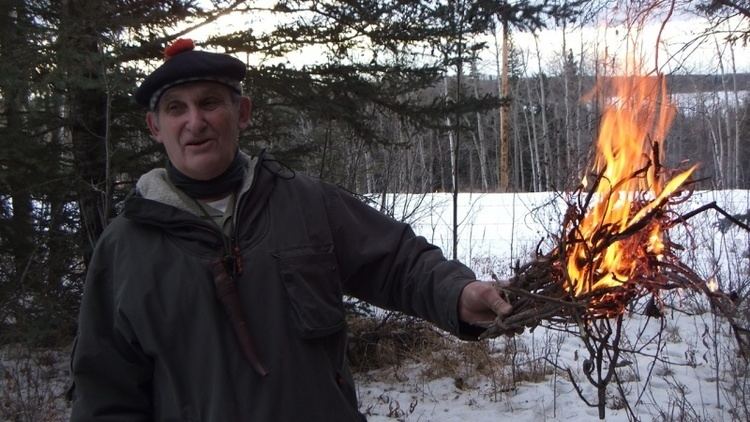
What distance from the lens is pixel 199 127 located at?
1.87 metres

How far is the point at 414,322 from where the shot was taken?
6.75 m

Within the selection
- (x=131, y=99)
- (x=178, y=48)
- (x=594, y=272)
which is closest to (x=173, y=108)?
(x=178, y=48)

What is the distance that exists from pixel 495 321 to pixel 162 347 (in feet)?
3.12

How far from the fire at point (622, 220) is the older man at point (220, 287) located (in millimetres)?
280

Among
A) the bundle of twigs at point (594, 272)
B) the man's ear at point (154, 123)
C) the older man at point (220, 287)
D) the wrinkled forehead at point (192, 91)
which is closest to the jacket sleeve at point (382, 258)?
the older man at point (220, 287)

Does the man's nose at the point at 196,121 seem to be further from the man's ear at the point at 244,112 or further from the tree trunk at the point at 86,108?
the tree trunk at the point at 86,108

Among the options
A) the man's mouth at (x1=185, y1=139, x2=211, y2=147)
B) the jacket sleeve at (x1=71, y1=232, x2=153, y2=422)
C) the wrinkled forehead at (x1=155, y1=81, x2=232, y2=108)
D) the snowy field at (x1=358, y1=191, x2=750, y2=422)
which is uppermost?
the wrinkled forehead at (x1=155, y1=81, x2=232, y2=108)

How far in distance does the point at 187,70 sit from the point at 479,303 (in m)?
1.13

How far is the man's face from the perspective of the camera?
1.89 metres

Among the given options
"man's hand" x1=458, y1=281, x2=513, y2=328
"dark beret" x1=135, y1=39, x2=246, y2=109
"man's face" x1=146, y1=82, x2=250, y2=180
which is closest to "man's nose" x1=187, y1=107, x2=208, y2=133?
"man's face" x1=146, y1=82, x2=250, y2=180

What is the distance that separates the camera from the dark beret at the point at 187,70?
188cm

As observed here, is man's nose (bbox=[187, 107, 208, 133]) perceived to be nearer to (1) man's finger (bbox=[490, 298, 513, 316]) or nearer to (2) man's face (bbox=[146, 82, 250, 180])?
(2) man's face (bbox=[146, 82, 250, 180])

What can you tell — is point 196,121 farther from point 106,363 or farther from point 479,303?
point 479,303

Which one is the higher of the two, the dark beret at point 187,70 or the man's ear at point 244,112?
the dark beret at point 187,70
